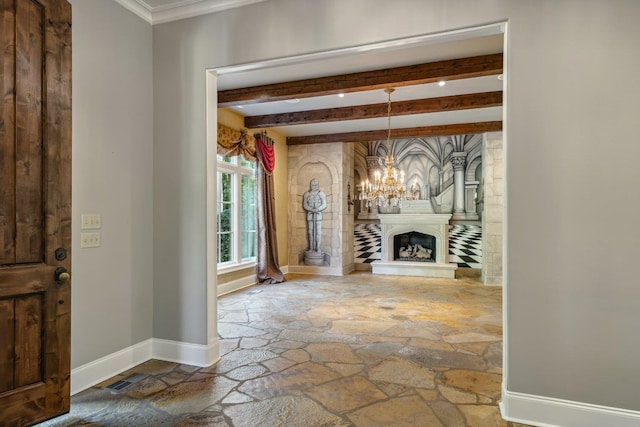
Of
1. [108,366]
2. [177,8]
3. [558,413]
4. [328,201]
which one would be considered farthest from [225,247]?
[558,413]

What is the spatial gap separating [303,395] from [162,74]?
9.12 ft

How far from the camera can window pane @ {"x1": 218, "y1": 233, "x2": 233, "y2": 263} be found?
5.79 metres

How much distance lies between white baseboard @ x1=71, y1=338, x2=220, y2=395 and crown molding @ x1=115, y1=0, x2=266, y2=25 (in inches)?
107

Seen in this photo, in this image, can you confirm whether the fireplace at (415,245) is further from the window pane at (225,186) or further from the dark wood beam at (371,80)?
the dark wood beam at (371,80)

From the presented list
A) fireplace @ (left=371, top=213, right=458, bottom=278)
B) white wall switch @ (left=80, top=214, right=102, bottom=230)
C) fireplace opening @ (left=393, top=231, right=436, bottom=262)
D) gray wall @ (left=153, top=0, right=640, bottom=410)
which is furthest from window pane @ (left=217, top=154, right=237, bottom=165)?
fireplace opening @ (left=393, top=231, right=436, bottom=262)

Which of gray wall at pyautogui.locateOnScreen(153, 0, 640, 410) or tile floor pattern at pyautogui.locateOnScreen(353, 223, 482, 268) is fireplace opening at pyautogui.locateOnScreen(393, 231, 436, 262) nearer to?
tile floor pattern at pyautogui.locateOnScreen(353, 223, 482, 268)

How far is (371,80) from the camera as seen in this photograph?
13.6 feet

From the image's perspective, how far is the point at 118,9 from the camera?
9.02ft

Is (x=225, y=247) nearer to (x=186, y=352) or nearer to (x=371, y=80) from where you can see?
(x=186, y=352)

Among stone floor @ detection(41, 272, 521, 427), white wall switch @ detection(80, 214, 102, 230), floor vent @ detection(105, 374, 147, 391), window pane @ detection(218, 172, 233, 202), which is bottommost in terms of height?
stone floor @ detection(41, 272, 521, 427)

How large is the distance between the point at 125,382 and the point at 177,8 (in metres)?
2.95

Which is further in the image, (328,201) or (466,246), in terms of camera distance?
(466,246)

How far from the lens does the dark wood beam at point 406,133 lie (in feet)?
20.6

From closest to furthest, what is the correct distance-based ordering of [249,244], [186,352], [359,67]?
[186,352], [359,67], [249,244]
